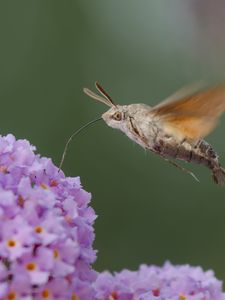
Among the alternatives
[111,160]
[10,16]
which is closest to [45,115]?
[111,160]

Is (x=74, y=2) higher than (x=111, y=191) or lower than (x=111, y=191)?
higher

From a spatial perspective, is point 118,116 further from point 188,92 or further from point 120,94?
point 120,94

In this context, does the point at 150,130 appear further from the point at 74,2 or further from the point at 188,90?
the point at 74,2

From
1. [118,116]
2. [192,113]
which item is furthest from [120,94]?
[192,113]

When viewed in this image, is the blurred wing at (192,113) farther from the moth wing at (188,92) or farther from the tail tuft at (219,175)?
the tail tuft at (219,175)

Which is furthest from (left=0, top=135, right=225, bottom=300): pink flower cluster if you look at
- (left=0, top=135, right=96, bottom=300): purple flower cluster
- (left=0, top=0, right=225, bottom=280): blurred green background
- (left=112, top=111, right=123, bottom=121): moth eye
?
(left=0, top=0, right=225, bottom=280): blurred green background

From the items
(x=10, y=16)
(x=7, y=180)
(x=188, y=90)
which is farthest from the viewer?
(x=10, y=16)

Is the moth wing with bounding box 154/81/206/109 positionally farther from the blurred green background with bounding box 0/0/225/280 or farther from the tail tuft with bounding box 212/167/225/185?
the blurred green background with bounding box 0/0/225/280

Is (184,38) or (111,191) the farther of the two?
(184,38)
